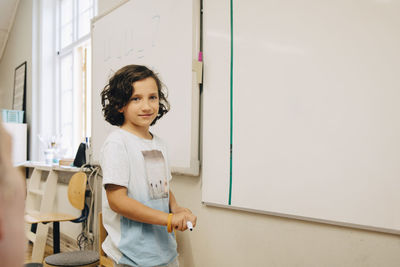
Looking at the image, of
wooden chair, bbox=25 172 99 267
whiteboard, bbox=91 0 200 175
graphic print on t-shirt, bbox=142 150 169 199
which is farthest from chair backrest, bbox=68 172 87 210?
graphic print on t-shirt, bbox=142 150 169 199

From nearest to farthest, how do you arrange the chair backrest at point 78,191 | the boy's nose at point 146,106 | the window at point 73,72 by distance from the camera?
1. the boy's nose at point 146,106
2. the chair backrest at point 78,191
3. the window at point 73,72

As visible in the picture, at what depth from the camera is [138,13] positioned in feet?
6.39

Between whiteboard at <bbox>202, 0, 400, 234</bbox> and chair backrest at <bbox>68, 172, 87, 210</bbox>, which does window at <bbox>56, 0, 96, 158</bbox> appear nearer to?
chair backrest at <bbox>68, 172, 87, 210</bbox>

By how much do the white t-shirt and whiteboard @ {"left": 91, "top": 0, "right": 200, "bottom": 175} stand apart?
516 mm

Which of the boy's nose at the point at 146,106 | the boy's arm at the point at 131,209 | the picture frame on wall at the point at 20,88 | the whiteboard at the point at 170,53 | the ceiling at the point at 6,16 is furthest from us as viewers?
the ceiling at the point at 6,16

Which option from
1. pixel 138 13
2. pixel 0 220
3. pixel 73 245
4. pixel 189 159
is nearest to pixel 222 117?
pixel 189 159

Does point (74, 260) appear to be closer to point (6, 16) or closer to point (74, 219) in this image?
point (74, 219)

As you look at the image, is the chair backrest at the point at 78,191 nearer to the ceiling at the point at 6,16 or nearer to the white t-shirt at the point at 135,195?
the white t-shirt at the point at 135,195

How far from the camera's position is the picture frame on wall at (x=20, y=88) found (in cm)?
427

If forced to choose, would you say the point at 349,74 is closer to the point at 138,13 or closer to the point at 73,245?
the point at 138,13

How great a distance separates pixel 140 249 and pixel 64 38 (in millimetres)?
3597

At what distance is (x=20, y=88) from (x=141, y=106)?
13.3 ft

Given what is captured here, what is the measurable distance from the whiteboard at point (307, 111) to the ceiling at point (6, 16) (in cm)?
444

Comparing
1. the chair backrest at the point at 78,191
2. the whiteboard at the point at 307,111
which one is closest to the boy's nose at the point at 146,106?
the whiteboard at the point at 307,111
